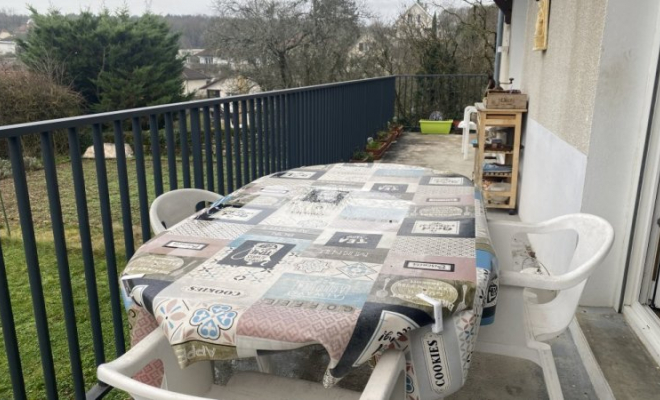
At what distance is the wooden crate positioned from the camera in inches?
174

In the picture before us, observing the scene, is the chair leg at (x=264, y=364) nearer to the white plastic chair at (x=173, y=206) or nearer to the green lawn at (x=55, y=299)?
the white plastic chair at (x=173, y=206)

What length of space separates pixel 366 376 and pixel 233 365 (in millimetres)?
547

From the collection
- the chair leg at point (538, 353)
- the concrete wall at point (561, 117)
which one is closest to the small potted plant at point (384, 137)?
the concrete wall at point (561, 117)

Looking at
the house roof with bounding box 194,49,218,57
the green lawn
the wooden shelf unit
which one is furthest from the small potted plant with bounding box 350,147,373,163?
the house roof with bounding box 194,49,218,57

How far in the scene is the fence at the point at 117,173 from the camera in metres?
1.54

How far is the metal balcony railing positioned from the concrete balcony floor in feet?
2.02

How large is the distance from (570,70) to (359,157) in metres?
3.92

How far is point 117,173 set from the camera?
2.11 metres

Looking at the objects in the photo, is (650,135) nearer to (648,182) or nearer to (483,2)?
(648,182)

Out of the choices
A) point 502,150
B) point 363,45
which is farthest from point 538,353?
point 363,45

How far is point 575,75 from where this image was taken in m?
2.68

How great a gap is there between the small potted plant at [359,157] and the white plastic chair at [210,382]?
5188mm

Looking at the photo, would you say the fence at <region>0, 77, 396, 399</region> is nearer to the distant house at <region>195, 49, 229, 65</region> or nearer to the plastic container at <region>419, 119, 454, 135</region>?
the plastic container at <region>419, 119, 454, 135</region>

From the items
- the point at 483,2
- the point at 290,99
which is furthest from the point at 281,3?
the point at 290,99
